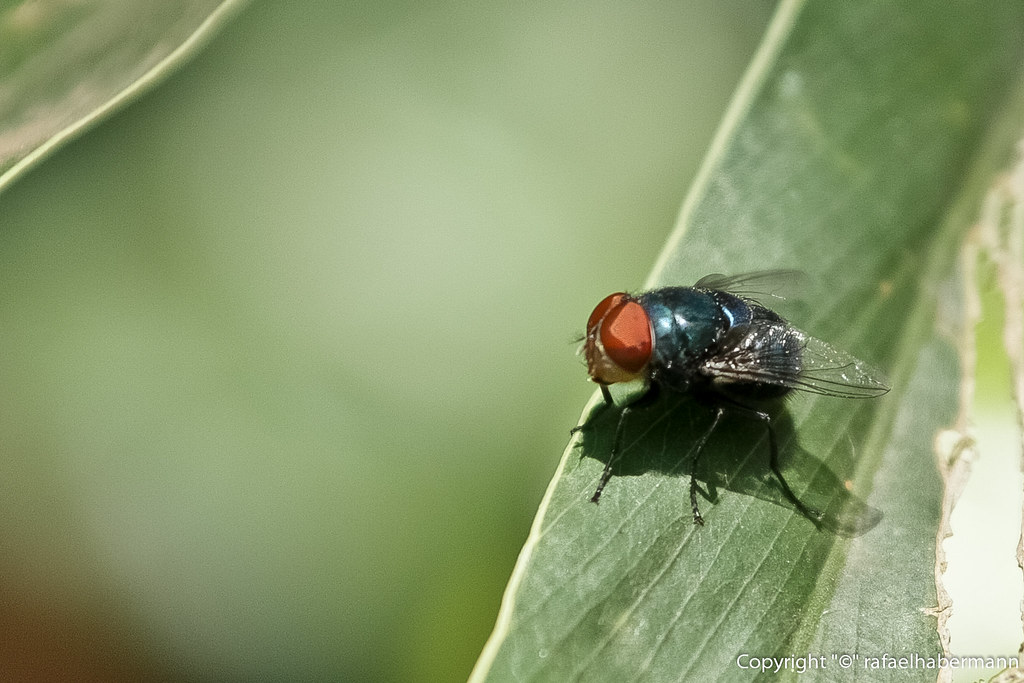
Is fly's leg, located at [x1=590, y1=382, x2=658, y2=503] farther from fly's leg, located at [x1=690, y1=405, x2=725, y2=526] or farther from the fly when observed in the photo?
fly's leg, located at [x1=690, y1=405, x2=725, y2=526]

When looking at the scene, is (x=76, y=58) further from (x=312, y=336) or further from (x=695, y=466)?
(x=695, y=466)

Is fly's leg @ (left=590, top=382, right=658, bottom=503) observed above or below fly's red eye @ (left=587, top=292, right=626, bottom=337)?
below

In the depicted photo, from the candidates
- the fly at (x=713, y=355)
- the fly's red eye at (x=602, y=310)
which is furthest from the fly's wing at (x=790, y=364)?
the fly's red eye at (x=602, y=310)

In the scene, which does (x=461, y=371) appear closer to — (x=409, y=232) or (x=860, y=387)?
(x=409, y=232)

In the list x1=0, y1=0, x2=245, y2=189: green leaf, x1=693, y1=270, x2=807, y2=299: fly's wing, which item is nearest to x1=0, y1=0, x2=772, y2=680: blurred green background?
x1=693, y1=270, x2=807, y2=299: fly's wing

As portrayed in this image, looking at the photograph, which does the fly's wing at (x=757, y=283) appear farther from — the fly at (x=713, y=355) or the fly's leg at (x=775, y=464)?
the fly's leg at (x=775, y=464)

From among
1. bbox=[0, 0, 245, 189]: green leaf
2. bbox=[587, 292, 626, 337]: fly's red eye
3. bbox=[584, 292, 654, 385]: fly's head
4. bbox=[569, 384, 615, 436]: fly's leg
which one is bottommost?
bbox=[569, 384, 615, 436]: fly's leg

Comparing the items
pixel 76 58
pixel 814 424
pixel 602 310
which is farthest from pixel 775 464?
pixel 76 58
